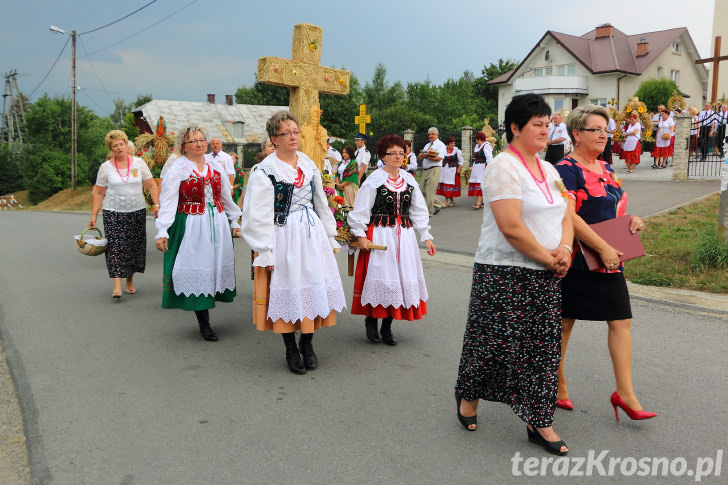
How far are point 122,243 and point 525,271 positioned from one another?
237 inches

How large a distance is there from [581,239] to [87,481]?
3112 millimetres

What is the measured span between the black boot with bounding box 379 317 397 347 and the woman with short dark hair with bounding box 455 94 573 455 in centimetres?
215

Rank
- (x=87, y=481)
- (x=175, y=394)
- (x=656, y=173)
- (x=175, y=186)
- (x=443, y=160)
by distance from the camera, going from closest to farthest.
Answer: (x=87, y=481) < (x=175, y=394) < (x=175, y=186) < (x=443, y=160) < (x=656, y=173)

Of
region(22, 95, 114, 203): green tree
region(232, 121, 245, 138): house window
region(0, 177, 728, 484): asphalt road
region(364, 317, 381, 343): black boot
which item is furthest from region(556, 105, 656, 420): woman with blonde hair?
region(232, 121, 245, 138): house window

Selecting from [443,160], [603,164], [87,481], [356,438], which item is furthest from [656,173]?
[87,481]

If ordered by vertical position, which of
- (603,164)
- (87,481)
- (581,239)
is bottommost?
(87,481)

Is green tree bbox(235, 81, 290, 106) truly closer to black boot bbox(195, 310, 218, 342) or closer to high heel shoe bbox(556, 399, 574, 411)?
black boot bbox(195, 310, 218, 342)

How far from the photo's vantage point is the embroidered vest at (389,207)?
18.5ft

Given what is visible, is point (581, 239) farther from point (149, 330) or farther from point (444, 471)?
point (149, 330)

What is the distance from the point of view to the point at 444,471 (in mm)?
3332

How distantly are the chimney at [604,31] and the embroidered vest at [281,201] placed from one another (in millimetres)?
50347

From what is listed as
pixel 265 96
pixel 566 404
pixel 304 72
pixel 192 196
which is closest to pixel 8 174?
pixel 265 96

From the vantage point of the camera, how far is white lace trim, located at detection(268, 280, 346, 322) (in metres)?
4.83

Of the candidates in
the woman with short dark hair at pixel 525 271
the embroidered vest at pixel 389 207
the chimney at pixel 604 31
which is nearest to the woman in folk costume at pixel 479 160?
the embroidered vest at pixel 389 207
